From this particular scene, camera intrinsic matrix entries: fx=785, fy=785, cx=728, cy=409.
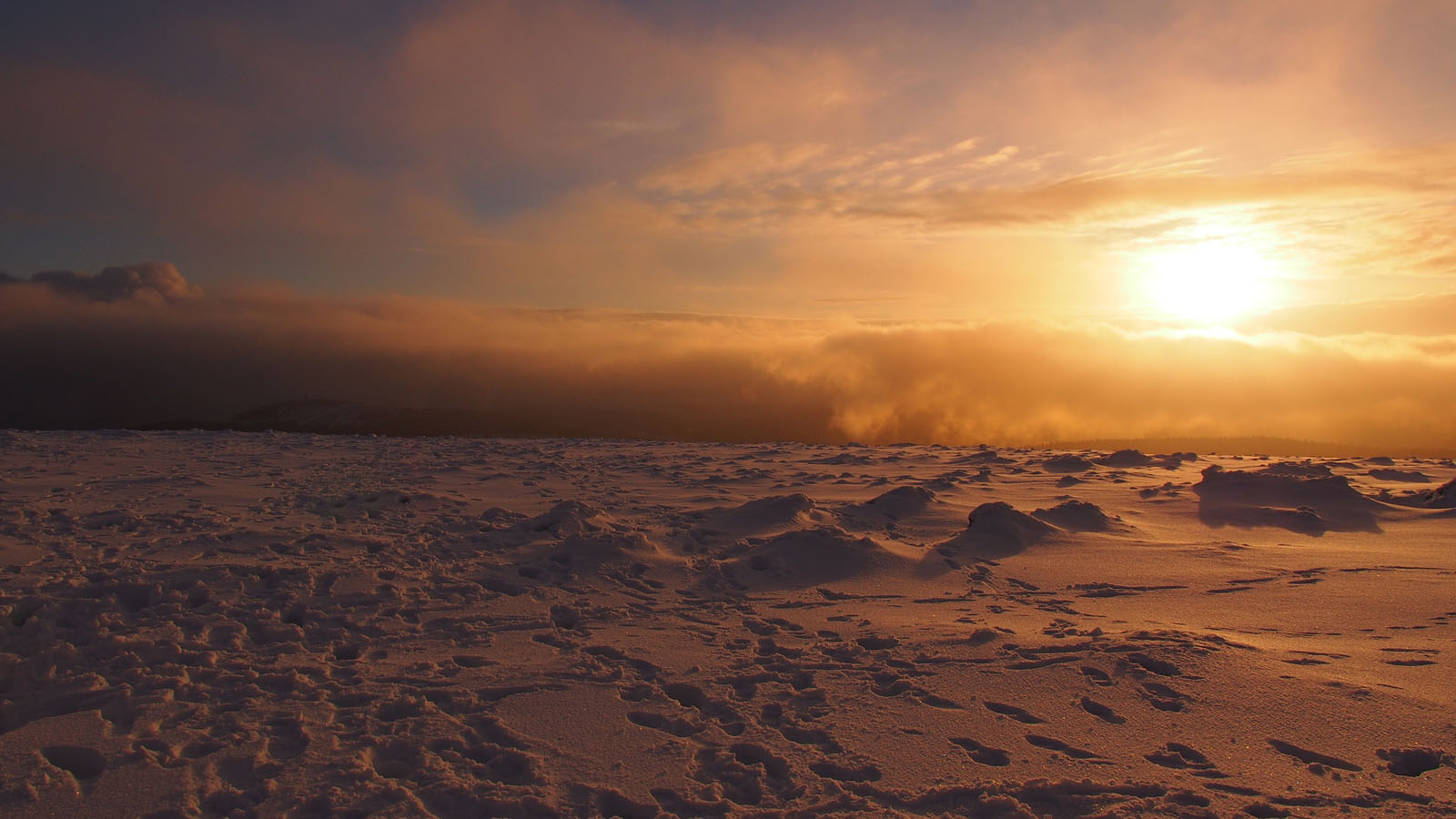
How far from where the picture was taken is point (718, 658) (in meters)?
5.89

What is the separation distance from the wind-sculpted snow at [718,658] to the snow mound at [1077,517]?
5 cm

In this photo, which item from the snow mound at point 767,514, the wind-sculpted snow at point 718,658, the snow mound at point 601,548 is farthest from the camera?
the snow mound at point 767,514

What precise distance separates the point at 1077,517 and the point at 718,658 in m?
6.58

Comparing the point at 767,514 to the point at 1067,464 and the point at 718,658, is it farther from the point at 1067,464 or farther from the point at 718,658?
the point at 1067,464

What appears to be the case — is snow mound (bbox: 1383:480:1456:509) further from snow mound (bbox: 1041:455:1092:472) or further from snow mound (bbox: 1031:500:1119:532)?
snow mound (bbox: 1041:455:1092:472)

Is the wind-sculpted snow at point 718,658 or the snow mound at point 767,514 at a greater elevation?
the snow mound at point 767,514

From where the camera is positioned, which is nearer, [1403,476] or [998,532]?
[998,532]

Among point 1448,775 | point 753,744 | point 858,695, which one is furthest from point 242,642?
point 1448,775

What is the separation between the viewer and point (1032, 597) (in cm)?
739

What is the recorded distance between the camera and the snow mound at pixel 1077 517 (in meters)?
10.2

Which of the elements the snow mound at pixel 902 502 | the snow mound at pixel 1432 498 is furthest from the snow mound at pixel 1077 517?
the snow mound at pixel 1432 498

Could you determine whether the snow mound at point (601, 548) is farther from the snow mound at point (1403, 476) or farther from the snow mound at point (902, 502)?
the snow mound at point (1403, 476)

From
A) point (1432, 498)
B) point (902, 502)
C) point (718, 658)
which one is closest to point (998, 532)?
point (902, 502)

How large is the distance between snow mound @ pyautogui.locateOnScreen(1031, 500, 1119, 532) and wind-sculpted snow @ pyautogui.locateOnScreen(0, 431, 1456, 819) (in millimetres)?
47
